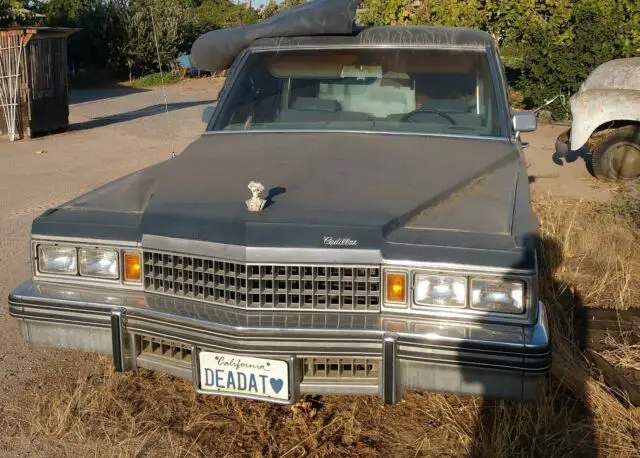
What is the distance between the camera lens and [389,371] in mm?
3078

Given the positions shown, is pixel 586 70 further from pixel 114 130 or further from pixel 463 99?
pixel 463 99

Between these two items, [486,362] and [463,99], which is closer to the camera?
[486,362]

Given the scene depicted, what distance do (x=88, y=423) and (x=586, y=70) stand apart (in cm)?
1377

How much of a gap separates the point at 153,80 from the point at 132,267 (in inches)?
1041

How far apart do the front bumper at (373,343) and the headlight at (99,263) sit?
0.65ft

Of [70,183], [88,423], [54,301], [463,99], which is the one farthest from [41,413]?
[70,183]

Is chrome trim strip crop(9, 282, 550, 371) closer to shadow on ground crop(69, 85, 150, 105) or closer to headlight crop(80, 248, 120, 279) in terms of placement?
Answer: headlight crop(80, 248, 120, 279)

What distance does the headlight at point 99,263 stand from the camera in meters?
3.44

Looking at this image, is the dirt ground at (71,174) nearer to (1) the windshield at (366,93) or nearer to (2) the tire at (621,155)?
(2) the tire at (621,155)

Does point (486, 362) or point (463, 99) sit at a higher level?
point (463, 99)

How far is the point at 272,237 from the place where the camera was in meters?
3.11

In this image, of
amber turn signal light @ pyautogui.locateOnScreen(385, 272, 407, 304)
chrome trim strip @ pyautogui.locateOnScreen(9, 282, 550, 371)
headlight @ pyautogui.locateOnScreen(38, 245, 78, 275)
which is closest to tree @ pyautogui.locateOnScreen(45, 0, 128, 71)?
headlight @ pyautogui.locateOnScreen(38, 245, 78, 275)

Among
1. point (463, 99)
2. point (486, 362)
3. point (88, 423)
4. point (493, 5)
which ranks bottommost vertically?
point (88, 423)

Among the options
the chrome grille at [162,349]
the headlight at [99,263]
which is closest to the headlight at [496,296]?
the chrome grille at [162,349]
